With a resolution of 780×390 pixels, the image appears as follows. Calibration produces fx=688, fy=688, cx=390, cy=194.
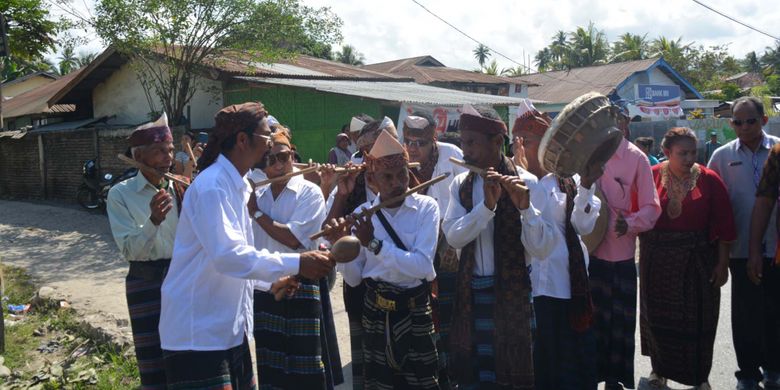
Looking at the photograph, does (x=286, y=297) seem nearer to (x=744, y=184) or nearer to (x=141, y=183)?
(x=141, y=183)

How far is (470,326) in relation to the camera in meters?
3.82

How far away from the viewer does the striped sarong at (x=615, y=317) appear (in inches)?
188

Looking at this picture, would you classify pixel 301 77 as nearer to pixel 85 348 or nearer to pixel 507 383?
pixel 85 348

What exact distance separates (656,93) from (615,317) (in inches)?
1100

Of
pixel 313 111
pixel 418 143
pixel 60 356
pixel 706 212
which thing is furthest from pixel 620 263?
pixel 313 111

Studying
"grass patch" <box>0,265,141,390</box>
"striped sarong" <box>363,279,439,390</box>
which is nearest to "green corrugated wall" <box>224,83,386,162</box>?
"grass patch" <box>0,265,141,390</box>

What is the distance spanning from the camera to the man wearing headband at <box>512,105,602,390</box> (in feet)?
13.1

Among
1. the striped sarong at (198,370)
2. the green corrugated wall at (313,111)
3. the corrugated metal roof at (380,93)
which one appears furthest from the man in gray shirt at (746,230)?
the green corrugated wall at (313,111)

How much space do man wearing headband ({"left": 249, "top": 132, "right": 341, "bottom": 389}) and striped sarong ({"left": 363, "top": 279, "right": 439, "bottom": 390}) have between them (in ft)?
1.38

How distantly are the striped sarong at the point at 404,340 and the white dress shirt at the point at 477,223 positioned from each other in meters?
0.34

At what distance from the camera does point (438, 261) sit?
4.47 m

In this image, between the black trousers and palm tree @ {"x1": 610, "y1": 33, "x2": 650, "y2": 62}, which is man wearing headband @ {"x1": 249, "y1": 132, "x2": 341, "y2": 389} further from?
palm tree @ {"x1": 610, "y1": 33, "x2": 650, "y2": 62}

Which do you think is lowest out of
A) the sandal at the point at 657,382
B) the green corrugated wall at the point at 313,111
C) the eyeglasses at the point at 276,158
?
the sandal at the point at 657,382

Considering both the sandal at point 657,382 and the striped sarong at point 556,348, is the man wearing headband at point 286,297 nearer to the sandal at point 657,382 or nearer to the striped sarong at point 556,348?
the striped sarong at point 556,348
